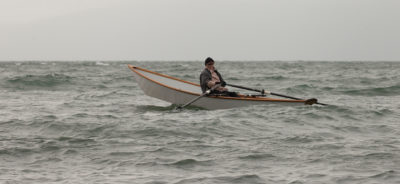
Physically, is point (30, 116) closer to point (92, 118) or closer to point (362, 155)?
point (92, 118)

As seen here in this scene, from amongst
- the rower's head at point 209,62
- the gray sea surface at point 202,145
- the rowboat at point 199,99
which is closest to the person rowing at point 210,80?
the rower's head at point 209,62

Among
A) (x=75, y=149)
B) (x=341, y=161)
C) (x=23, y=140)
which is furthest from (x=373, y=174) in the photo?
(x=23, y=140)

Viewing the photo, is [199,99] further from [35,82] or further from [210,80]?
[35,82]

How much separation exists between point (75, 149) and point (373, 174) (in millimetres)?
4508

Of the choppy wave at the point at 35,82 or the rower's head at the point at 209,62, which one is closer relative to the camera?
the rower's head at the point at 209,62

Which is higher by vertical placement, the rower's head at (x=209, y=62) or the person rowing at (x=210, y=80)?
the rower's head at (x=209, y=62)

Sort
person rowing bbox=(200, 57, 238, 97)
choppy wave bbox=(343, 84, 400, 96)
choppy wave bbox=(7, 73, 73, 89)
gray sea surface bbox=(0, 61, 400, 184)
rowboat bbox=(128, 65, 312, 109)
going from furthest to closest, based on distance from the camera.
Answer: choppy wave bbox=(7, 73, 73, 89) → choppy wave bbox=(343, 84, 400, 96) → person rowing bbox=(200, 57, 238, 97) → rowboat bbox=(128, 65, 312, 109) → gray sea surface bbox=(0, 61, 400, 184)

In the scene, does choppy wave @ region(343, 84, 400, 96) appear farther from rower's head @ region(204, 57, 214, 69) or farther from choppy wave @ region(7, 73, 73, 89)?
choppy wave @ region(7, 73, 73, 89)

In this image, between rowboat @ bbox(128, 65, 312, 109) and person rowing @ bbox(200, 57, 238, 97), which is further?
person rowing @ bbox(200, 57, 238, 97)

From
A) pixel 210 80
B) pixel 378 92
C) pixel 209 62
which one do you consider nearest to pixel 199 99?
pixel 210 80

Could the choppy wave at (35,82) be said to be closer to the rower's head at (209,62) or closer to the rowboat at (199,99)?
the rowboat at (199,99)

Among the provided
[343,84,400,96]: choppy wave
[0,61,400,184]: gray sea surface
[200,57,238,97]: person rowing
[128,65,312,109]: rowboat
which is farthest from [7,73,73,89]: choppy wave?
[343,84,400,96]: choppy wave

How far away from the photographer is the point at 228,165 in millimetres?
6855

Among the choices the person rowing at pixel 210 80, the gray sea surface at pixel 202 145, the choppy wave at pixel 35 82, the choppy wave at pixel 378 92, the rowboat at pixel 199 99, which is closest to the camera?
the gray sea surface at pixel 202 145
